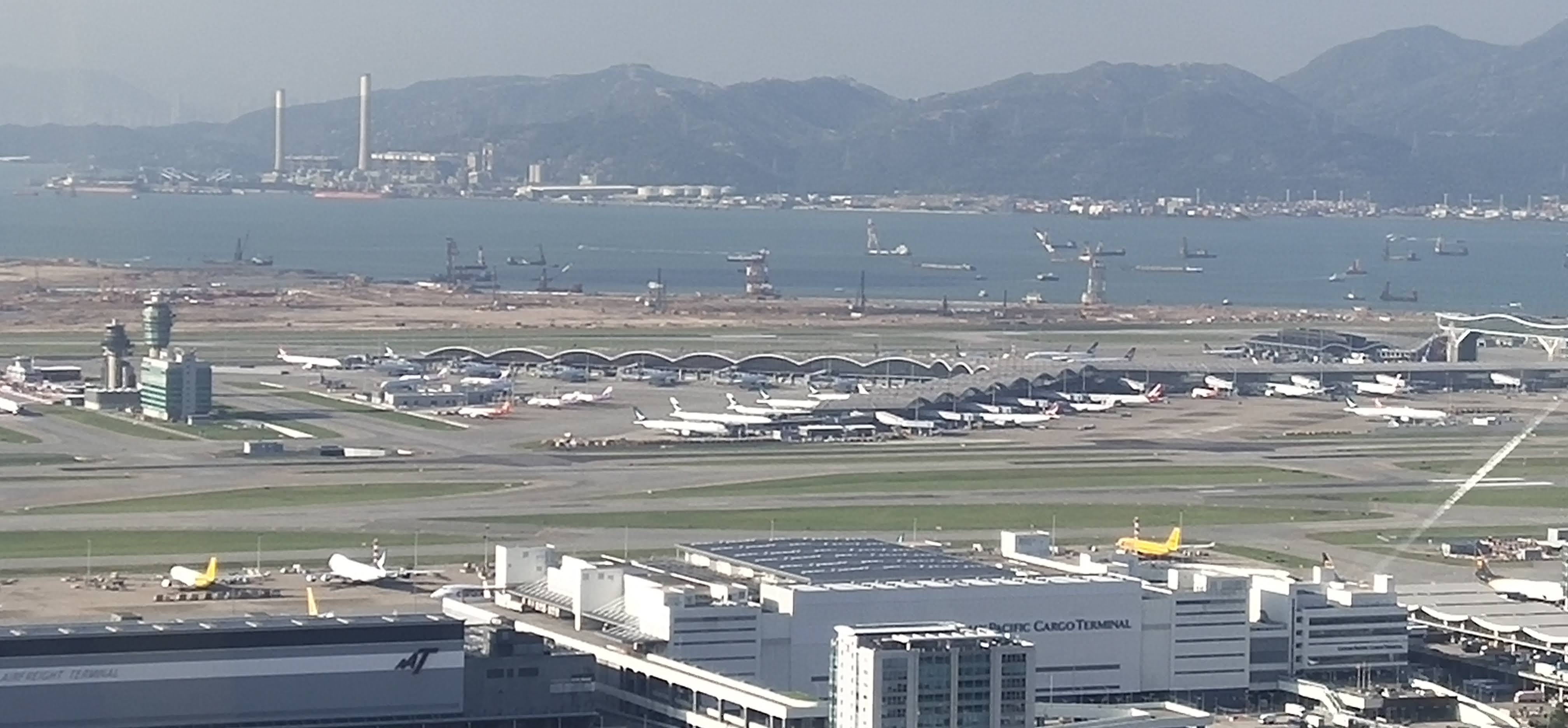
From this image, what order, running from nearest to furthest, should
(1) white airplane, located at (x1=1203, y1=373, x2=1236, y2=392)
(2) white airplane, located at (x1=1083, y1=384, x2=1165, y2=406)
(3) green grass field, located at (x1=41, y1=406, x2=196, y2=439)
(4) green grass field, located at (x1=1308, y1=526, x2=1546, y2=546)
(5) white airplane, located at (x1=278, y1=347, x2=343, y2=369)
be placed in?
(4) green grass field, located at (x1=1308, y1=526, x2=1546, y2=546) < (3) green grass field, located at (x1=41, y1=406, x2=196, y2=439) < (2) white airplane, located at (x1=1083, y1=384, x2=1165, y2=406) < (1) white airplane, located at (x1=1203, y1=373, x2=1236, y2=392) < (5) white airplane, located at (x1=278, y1=347, x2=343, y2=369)

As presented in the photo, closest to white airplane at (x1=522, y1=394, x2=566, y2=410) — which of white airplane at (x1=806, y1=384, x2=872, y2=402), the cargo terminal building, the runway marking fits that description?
white airplane at (x1=806, y1=384, x2=872, y2=402)

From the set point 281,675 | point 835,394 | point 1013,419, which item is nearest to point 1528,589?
point 281,675

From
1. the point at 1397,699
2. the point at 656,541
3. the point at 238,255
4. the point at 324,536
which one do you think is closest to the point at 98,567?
the point at 324,536

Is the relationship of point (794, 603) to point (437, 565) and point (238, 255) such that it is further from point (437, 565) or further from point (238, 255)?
point (238, 255)

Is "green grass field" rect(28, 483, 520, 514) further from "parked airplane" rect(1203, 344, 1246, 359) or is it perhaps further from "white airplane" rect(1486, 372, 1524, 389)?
"parked airplane" rect(1203, 344, 1246, 359)

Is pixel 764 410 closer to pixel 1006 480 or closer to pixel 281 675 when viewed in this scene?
pixel 1006 480

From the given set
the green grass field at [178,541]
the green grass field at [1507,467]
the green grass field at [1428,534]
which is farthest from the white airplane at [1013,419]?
the green grass field at [178,541]
